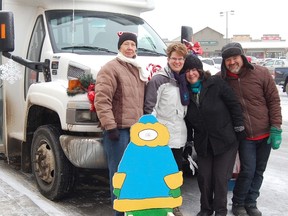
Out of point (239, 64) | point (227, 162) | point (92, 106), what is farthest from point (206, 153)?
point (92, 106)

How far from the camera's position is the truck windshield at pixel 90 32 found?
5.73 m

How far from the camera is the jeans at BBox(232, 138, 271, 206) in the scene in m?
4.71

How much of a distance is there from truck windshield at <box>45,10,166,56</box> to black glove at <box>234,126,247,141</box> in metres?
1.91

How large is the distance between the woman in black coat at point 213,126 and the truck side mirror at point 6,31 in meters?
2.16

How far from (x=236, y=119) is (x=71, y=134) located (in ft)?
5.95

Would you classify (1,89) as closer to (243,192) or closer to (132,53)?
(132,53)

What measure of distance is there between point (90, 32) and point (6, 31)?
1.10 metres

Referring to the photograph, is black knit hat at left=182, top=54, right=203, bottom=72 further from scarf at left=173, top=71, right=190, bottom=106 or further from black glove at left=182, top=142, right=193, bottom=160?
black glove at left=182, top=142, right=193, bottom=160

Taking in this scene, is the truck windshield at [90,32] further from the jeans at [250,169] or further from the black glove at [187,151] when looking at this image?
the jeans at [250,169]

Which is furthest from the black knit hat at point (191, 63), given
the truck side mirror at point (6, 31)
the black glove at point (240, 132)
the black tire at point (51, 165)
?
the truck side mirror at point (6, 31)

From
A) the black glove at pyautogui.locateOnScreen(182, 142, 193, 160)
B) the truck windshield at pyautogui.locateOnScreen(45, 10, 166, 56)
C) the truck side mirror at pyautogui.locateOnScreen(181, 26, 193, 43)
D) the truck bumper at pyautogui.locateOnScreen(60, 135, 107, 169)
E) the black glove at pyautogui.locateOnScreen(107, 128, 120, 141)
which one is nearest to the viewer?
the black glove at pyautogui.locateOnScreen(107, 128, 120, 141)

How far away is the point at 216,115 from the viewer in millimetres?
4488

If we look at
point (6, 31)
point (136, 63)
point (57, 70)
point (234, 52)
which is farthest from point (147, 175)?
point (6, 31)

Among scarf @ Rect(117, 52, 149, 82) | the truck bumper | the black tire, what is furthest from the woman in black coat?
the black tire
